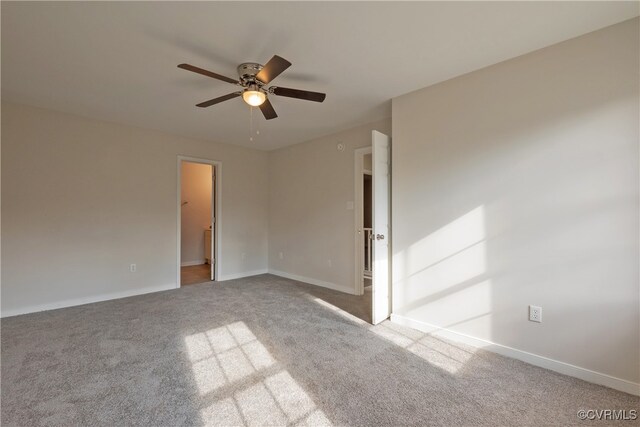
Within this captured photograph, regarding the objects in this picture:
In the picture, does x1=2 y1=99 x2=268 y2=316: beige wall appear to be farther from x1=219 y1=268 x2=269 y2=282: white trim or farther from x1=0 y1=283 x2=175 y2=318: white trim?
x1=219 y1=268 x2=269 y2=282: white trim

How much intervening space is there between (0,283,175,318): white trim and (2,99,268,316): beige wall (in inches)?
0.5

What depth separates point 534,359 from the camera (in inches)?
87.4

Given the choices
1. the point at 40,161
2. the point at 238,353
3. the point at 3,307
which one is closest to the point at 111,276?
the point at 3,307

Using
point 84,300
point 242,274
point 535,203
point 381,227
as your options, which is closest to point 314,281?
point 242,274

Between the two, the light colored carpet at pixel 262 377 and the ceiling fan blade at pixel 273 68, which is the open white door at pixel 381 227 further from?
the ceiling fan blade at pixel 273 68

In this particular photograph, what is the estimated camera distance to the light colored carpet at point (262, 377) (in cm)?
168

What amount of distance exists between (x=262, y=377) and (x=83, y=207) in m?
3.45

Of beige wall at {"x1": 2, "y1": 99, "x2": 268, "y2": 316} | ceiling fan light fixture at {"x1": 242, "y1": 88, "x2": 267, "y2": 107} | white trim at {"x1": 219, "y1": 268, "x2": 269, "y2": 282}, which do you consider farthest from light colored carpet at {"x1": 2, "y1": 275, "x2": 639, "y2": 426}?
ceiling fan light fixture at {"x1": 242, "y1": 88, "x2": 267, "y2": 107}

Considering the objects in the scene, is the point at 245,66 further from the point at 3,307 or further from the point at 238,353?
the point at 3,307

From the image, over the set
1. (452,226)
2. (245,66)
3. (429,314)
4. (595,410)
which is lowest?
(595,410)

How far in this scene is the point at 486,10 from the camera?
70.7 inches

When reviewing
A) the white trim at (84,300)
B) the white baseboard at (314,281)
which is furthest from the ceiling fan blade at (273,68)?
the white trim at (84,300)

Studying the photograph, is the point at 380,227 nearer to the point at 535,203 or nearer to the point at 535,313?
the point at 535,203

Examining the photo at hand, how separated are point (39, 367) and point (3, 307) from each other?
1.80m
